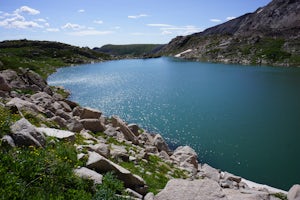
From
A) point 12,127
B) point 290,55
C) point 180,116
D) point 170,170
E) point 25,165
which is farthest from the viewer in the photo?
point 290,55

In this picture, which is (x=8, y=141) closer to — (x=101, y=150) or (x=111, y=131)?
(x=101, y=150)

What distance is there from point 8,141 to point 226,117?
44058 mm

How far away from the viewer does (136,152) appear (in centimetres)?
2534

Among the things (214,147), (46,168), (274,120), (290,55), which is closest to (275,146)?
(214,147)

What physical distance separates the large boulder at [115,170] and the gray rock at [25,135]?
284 centimetres

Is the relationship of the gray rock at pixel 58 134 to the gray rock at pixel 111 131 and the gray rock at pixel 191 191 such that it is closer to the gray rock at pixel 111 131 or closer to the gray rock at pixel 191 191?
the gray rock at pixel 191 191

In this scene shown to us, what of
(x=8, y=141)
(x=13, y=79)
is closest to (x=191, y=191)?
(x=8, y=141)

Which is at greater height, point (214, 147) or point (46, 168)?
point (46, 168)

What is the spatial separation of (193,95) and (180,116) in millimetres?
22154

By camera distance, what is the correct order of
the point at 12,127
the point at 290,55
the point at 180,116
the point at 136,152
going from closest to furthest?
1. the point at 12,127
2. the point at 136,152
3. the point at 180,116
4. the point at 290,55

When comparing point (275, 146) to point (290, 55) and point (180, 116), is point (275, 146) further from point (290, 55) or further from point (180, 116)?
point (290, 55)

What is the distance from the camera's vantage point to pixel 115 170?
15266 mm

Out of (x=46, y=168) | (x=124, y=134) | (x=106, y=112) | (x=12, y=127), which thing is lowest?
(x=106, y=112)

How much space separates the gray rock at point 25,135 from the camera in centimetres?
1407
